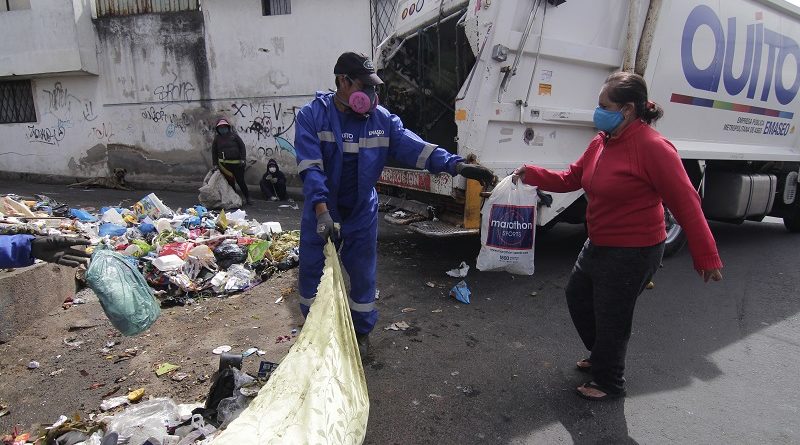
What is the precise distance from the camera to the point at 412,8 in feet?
15.5

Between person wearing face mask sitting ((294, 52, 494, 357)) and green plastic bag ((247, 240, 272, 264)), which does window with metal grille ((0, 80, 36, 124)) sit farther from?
person wearing face mask sitting ((294, 52, 494, 357))

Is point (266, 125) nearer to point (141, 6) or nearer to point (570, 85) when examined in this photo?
point (141, 6)

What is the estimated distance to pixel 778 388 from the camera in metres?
2.58

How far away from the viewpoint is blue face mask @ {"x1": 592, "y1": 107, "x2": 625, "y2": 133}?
7.11 feet

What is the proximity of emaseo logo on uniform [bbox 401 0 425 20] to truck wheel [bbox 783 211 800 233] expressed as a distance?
5.71 metres

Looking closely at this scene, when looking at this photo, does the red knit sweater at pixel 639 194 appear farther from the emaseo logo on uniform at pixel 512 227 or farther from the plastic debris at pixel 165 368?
the plastic debris at pixel 165 368

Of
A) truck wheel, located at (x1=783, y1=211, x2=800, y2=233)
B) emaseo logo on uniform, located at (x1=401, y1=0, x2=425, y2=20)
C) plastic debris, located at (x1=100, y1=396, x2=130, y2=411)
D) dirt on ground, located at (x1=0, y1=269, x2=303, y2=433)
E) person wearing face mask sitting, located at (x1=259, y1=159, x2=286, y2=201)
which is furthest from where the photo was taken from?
person wearing face mask sitting, located at (x1=259, y1=159, x2=286, y2=201)

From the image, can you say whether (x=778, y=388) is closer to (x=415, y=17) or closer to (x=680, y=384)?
(x=680, y=384)

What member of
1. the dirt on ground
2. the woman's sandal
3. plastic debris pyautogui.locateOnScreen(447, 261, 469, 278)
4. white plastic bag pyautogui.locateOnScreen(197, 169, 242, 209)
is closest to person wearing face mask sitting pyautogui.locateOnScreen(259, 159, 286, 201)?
white plastic bag pyautogui.locateOnScreen(197, 169, 242, 209)

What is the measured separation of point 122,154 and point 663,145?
35.6ft

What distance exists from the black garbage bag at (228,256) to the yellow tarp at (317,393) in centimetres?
263

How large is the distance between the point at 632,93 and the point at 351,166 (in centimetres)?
140

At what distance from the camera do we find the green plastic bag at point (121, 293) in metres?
2.17

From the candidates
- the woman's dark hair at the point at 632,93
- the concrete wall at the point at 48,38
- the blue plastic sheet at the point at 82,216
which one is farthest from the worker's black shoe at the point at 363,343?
the concrete wall at the point at 48,38
